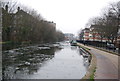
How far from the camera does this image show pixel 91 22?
81.9 metres

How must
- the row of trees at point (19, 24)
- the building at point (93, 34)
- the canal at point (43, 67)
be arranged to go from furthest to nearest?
the building at point (93, 34) < the row of trees at point (19, 24) < the canal at point (43, 67)

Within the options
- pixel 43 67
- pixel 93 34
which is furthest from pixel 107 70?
pixel 93 34

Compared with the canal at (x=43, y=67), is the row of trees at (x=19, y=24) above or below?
above

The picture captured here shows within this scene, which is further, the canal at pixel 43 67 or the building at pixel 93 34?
the building at pixel 93 34

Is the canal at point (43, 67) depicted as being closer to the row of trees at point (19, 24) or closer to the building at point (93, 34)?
the row of trees at point (19, 24)

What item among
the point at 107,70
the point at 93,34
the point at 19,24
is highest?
the point at 19,24

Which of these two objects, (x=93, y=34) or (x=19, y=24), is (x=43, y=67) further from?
(x=93, y=34)

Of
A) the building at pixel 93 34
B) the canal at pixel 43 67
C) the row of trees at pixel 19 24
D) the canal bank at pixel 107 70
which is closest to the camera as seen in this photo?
the canal bank at pixel 107 70

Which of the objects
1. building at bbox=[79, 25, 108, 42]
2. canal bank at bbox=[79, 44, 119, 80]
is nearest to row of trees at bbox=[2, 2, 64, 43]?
building at bbox=[79, 25, 108, 42]

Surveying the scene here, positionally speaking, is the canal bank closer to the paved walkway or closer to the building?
the paved walkway

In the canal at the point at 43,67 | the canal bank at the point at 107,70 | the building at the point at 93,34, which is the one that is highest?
the building at the point at 93,34

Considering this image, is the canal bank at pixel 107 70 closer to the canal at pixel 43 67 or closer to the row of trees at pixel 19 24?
the canal at pixel 43 67

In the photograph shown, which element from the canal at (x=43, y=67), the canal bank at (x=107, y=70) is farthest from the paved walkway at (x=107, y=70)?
the canal at (x=43, y=67)

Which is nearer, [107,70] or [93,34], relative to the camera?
[107,70]
